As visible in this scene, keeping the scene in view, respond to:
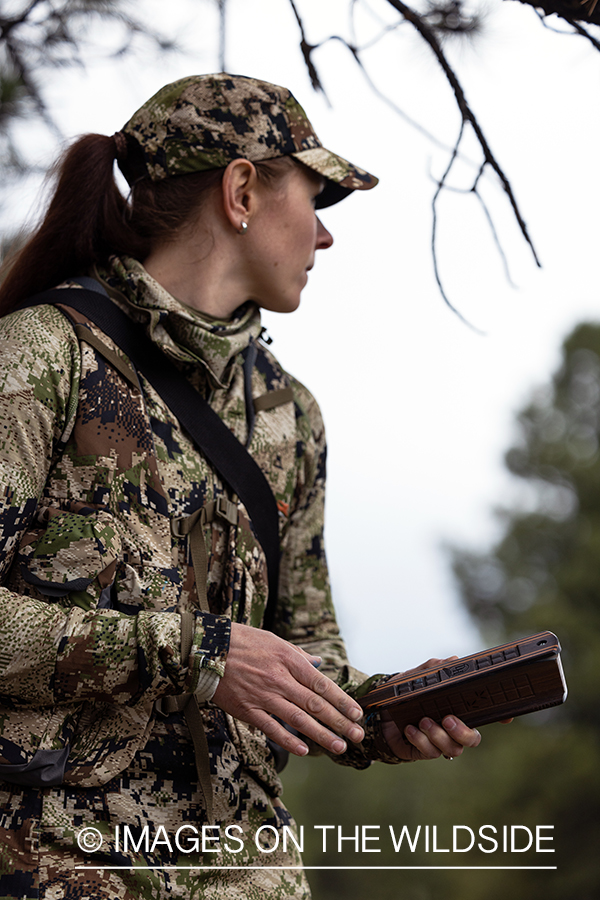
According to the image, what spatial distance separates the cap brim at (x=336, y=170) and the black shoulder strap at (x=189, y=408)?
0.51 metres

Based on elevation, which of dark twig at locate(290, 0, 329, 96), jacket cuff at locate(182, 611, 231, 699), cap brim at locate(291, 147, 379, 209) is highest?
dark twig at locate(290, 0, 329, 96)

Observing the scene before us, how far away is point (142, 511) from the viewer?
4.90ft

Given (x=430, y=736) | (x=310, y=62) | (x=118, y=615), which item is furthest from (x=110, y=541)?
(x=310, y=62)

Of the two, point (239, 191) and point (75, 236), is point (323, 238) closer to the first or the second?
point (239, 191)

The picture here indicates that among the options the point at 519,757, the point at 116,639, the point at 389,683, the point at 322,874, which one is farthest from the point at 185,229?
the point at 322,874

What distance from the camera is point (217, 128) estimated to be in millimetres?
1704

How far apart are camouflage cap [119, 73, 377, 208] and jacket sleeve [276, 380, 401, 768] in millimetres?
555

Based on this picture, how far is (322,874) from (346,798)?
1152 millimetres

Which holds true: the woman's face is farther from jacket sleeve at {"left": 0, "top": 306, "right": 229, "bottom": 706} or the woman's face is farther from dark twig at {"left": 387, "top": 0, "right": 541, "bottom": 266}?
jacket sleeve at {"left": 0, "top": 306, "right": 229, "bottom": 706}

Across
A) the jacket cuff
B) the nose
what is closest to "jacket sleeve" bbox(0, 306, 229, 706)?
the jacket cuff

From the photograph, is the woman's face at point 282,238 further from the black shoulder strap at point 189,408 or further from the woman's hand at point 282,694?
the woman's hand at point 282,694

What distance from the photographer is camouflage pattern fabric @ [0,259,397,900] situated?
127 cm

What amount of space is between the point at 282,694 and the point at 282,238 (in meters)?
0.94

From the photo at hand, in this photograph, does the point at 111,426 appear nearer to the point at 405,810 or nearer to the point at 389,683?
the point at 389,683
